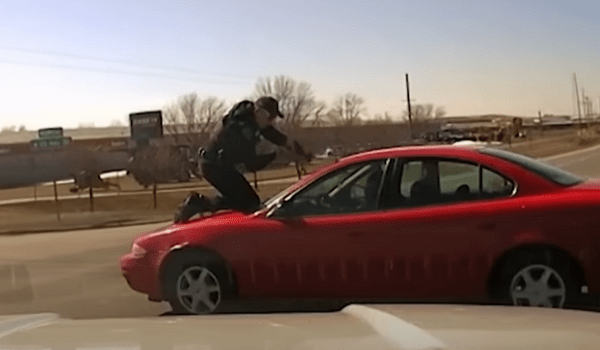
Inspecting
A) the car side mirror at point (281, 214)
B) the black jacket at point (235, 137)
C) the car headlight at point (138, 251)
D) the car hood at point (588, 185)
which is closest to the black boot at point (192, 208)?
the car headlight at point (138, 251)

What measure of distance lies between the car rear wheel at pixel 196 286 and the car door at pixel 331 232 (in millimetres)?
593

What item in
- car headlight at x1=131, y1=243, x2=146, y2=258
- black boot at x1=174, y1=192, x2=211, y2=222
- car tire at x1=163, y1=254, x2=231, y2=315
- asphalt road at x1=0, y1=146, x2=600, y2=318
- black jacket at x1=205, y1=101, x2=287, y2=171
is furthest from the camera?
black jacket at x1=205, y1=101, x2=287, y2=171

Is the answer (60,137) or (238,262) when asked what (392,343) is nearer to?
(238,262)

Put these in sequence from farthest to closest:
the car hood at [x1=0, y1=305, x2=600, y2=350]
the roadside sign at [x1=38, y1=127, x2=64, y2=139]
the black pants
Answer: the roadside sign at [x1=38, y1=127, x2=64, y2=139] < the black pants < the car hood at [x1=0, y1=305, x2=600, y2=350]

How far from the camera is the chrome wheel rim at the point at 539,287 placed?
623 centimetres

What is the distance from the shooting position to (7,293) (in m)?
9.94

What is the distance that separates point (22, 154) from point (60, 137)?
46.7 m

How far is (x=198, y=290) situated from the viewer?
7.27 meters

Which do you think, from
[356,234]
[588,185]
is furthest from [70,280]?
[588,185]

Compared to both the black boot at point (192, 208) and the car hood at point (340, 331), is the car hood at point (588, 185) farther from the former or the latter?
the black boot at point (192, 208)

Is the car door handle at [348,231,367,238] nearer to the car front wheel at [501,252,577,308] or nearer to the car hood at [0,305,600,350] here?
the car front wheel at [501,252,577,308]

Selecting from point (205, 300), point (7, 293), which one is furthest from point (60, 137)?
point (205, 300)

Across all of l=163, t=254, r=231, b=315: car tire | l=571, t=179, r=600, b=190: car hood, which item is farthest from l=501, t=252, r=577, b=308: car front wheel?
l=163, t=254, r=231, b=315: car tire

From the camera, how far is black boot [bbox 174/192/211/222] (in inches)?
321
